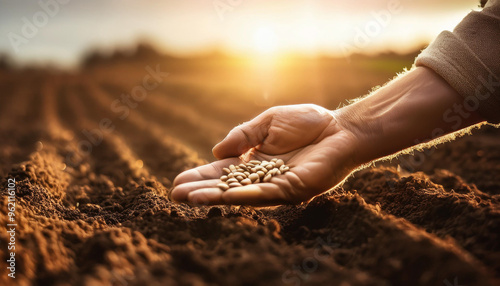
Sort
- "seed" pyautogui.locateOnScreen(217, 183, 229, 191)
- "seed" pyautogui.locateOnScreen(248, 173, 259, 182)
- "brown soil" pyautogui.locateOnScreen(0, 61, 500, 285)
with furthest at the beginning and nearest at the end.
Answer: "seed" pyautogui.locateOnScreen(248, 173, 259, 182) < "seed" pyautogui.locateOnScreen(217, 183, 229, 191) < "brown soil" pyautogui.locateOnScreen(0, 61, 500, 285)

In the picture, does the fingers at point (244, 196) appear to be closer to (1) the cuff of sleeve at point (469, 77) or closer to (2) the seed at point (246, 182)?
(2) the seed at point (246, 182)

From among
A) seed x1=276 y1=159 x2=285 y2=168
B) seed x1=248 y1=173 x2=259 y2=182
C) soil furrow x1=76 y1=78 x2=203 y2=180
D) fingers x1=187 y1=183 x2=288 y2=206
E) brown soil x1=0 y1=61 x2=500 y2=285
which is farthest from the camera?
soil furrow x1=76 y1=78 x2=203 y2=180

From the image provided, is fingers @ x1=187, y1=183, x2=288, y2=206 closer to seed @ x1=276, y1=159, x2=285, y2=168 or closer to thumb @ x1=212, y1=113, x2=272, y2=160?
seed @ x1=276, y1=159, x2=285, y2=168

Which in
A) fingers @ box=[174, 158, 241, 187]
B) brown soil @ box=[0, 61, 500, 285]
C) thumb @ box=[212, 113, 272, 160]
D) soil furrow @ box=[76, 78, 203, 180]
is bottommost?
brown soil @ box=[0, 61, 500, 285]

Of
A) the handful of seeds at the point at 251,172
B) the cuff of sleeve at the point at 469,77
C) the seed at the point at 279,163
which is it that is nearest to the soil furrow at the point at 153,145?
the handful of seeds at the point at 251,172

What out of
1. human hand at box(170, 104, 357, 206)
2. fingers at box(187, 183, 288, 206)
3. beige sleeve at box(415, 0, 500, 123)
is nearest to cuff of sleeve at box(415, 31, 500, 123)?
beige sleeve at box(415, 0, 500, 123)

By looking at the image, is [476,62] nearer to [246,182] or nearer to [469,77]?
[469,77]

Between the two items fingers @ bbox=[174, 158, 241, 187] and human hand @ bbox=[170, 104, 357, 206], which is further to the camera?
Result: fingers @ bbox=[174, 158, 241, 187]

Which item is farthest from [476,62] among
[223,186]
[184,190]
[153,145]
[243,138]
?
[153,145]
